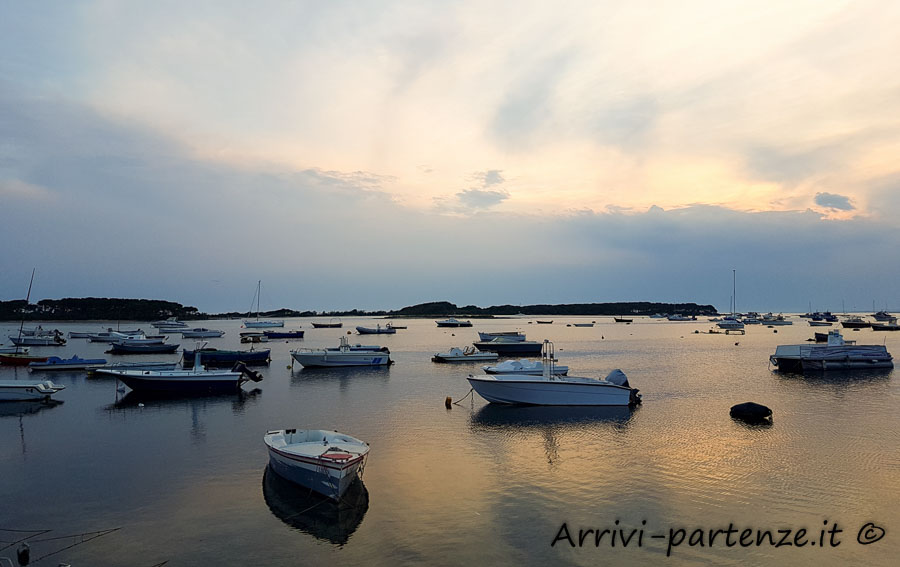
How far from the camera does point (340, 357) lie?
54.3 m

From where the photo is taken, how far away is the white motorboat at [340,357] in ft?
174

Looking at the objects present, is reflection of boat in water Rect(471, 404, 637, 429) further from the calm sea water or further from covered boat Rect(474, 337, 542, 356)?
covered boat Rect(474, 337, 542, 356)

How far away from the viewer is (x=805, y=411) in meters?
31.1

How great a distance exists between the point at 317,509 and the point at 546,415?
16403mm

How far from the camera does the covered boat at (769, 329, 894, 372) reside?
50.0m

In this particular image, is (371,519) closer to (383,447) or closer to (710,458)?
(383,447)

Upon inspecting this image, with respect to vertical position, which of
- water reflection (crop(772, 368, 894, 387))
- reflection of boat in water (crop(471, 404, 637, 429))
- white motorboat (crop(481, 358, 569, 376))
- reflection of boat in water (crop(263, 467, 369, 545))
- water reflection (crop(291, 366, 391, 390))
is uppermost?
white motorboat (crop(481, 358, 569, 376))

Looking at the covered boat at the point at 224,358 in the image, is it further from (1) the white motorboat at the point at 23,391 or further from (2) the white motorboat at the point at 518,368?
(2) the white motorboat at the point at 518,368

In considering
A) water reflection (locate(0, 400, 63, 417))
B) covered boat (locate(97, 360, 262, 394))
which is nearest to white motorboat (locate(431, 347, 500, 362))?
covered boat (locate(97, 360, 262, 394))

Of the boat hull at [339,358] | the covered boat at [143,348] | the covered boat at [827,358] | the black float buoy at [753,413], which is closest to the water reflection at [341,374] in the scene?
the boat hull at [339,358]

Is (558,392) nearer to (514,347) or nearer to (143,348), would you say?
(514,347)

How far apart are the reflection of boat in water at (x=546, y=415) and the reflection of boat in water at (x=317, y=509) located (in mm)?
11676

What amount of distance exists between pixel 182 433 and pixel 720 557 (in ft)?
72.7

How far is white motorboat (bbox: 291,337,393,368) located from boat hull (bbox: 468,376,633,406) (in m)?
25.0
